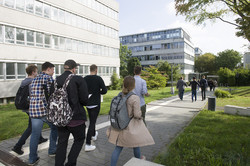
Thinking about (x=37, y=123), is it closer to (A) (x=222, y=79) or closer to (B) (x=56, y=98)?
(B) (x=56, y=98)

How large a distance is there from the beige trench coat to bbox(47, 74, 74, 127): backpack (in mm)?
863

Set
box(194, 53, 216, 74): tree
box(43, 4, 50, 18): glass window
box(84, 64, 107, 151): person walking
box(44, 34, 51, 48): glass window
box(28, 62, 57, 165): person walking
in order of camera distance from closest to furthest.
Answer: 1. box(28, 62, 57, 165): person walking
2. box(84, 64, 107, 151): person walking
3. box(43, 4, 50, 18): glass window
4. box(44, 34, 51, 48): glass window
5. box(194, 53, 216, 74): tree

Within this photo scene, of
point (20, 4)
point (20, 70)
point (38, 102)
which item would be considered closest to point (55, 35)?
point (20, 4)

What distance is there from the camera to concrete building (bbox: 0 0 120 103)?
52.8 ft

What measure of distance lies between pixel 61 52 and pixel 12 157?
1872 centimetres

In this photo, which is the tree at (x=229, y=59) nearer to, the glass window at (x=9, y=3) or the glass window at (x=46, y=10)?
the glass window at (x=46, y=10)

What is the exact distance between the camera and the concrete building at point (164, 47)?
59156 mm

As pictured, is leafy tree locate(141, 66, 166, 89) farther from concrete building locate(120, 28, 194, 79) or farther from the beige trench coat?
concrete building locate(120, 28, 194, 79)

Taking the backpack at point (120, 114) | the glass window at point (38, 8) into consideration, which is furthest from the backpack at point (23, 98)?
the glass window at point (38, 8)

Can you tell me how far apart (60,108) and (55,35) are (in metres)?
19.8

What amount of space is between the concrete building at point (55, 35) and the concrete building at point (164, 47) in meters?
32.4

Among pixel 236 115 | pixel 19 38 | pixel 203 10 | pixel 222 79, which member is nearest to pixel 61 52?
pixel 19 38

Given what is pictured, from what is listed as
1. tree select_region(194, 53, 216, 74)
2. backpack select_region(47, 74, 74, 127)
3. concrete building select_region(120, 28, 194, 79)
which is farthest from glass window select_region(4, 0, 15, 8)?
tree select_region(194, 53, 216, 74)

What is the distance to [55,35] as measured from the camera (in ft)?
68.0
